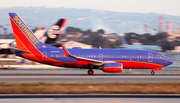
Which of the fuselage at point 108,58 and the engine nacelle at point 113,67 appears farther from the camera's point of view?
the fuselage at point 108,58

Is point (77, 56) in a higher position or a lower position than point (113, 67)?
higher

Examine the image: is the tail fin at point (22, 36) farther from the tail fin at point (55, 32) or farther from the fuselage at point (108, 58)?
the tail fin at point (55, 32)

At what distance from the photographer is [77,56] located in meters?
31.4

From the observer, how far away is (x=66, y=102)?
14047 mm

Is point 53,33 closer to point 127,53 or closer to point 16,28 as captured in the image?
point 16,28

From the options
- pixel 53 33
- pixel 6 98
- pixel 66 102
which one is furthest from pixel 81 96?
pixel 53 33

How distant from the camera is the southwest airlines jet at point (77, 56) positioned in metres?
31.4

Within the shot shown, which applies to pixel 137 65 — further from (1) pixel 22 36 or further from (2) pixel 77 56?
(1) pixel 22 36

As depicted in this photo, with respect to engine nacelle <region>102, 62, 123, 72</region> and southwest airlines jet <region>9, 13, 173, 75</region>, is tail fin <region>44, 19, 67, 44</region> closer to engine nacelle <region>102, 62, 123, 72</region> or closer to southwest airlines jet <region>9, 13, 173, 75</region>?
southwest airlines jet <region>9, 13, 173, 75</region>

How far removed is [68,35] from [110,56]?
126 metres

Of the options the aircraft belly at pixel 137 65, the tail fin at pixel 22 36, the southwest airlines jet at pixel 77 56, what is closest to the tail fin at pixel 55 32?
the southwest airlines jet at pixel 77 56

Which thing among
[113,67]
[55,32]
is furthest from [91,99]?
[55,32]

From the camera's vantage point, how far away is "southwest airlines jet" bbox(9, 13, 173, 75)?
31391mm

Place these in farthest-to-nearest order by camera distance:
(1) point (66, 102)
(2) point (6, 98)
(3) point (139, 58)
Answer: (3) point (139, 58)
(2) point (6, 98)
(1) point (66, 102)
